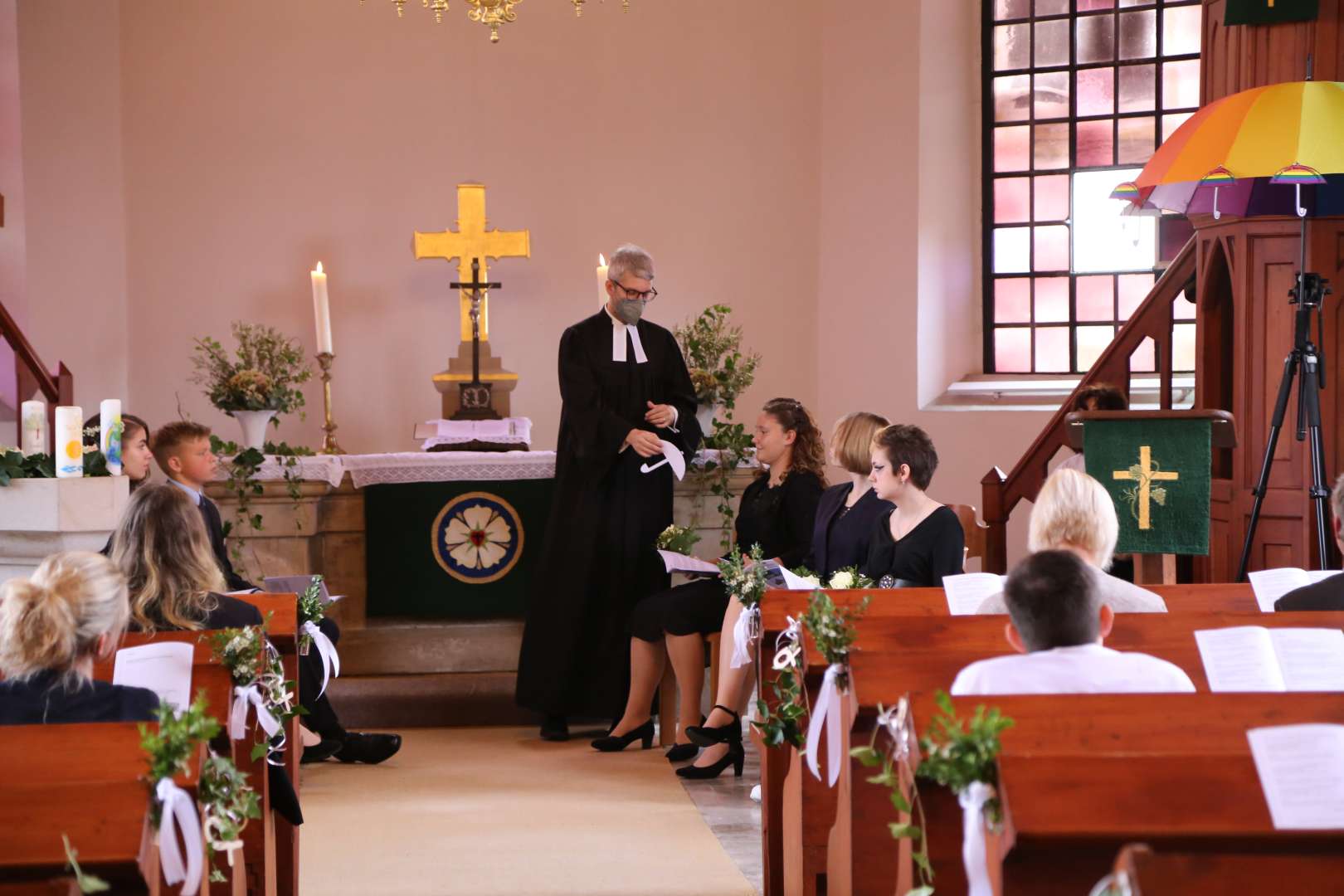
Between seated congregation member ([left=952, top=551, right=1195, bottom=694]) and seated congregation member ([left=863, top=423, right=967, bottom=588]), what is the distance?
2194 millimetres

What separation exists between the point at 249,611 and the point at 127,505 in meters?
0.42

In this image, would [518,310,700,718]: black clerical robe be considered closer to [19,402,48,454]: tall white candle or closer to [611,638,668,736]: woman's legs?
[611,638,668,736]: woman's legs

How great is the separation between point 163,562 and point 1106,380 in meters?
4.99

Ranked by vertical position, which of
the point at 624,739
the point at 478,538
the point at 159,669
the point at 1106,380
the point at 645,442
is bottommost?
the point at 624,739

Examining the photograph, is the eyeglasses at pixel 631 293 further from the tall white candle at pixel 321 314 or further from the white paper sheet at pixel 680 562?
the tall white candle at pixel 321 314

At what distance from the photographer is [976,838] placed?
2.37 metres

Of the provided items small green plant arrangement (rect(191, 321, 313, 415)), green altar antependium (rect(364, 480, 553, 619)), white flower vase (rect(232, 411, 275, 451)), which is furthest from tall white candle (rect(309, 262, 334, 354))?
green altar antependium (rect(364, 480, 553, 619))

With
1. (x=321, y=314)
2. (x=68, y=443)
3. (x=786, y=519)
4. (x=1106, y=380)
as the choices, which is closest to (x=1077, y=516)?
(x=786, y=519)

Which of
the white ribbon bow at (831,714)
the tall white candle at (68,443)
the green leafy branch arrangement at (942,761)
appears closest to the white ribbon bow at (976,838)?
the green leafy branch arrangement at (942,761)

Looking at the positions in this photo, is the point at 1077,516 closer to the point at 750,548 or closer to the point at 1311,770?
the point at 1311,770

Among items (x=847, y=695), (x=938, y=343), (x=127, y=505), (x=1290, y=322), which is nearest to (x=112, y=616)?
(x=127, y=505)

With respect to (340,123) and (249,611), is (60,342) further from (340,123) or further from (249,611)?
(249,611)

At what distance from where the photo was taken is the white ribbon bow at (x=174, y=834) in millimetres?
2391

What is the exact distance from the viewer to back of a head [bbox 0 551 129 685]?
2.92 m
